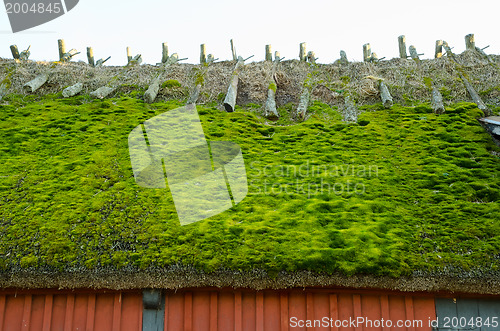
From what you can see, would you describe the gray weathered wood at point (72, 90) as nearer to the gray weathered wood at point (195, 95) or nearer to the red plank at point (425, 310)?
the gray weathered wood at point (195, 95)

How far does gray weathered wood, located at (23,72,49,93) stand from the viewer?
32.1 ft

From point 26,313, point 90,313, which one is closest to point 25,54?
point 26,313

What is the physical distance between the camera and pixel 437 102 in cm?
869

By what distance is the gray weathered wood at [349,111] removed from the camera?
8.58m

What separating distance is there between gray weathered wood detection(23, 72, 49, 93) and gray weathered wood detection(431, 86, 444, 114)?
946cm

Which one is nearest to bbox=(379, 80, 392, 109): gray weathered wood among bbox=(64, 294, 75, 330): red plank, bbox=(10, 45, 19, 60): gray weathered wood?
bbox=(64, 294, 75, 330): red plank

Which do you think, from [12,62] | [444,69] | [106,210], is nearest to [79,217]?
[106,210]

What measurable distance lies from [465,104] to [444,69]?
2.15m

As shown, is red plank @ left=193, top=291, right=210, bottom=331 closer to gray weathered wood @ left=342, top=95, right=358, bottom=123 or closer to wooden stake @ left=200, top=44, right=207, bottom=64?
gray weathered wood @ left=342, top=95, right=358, bottom=123

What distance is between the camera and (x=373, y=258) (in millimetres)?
4859

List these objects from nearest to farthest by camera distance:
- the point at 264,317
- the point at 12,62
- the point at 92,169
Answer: the point at 264,317, the point at 92,169, the point at 12,62

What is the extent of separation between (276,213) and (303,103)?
433 centimetres

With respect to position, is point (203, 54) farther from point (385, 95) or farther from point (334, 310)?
point (334, 310)

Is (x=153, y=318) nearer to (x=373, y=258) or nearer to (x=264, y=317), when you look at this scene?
(x=264, y=317)
